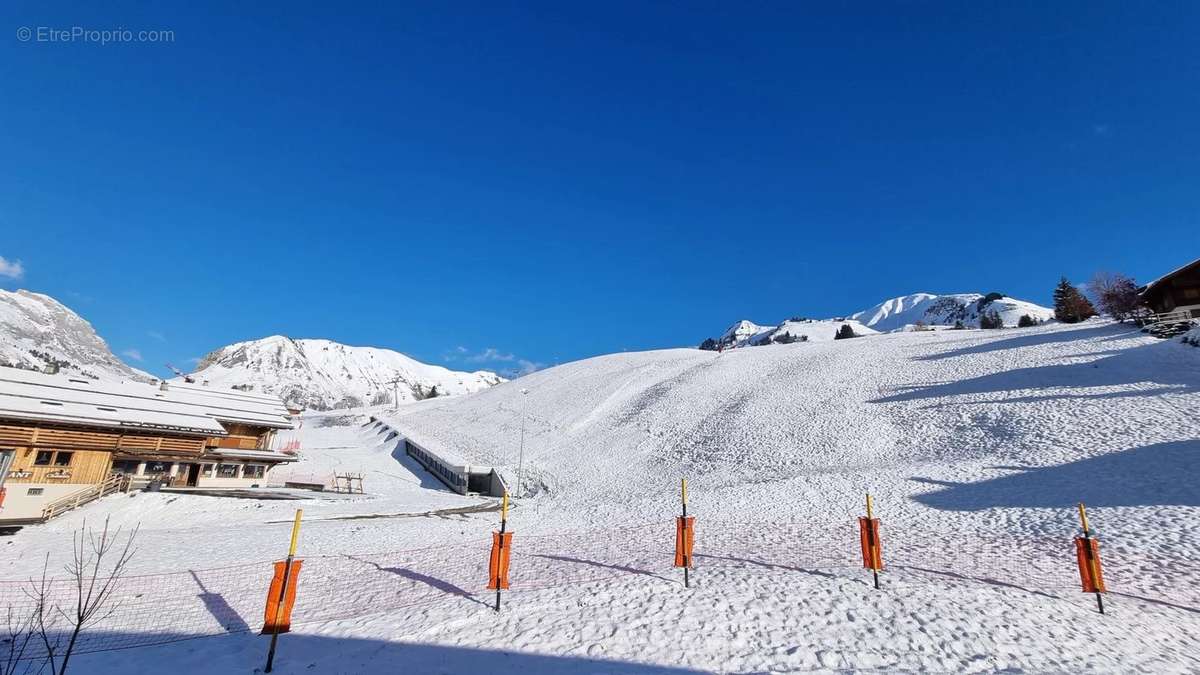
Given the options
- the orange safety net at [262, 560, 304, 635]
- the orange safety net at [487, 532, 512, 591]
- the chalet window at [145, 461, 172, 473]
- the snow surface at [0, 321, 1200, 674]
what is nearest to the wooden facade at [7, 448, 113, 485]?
the chalet window at [145, 461, 172, 473]

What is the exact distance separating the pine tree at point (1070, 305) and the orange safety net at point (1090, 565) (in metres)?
84.9

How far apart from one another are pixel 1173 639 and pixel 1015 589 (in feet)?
8.78

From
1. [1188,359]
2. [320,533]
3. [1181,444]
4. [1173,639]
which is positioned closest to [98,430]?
[320,533]

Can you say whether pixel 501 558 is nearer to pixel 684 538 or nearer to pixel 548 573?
pixel 548 573

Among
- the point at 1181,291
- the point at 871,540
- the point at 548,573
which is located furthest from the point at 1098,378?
the point at 548,573

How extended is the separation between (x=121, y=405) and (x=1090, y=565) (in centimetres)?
4906

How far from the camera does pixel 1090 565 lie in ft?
35.8

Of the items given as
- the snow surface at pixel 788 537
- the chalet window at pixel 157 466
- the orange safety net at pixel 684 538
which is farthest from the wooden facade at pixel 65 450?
the orange safety net at pixel 684 538

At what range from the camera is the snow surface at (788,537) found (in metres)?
9.38

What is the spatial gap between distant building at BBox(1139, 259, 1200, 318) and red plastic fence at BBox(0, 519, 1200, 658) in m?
48.4

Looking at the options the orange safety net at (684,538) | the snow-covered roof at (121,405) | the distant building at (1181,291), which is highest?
the distant building at (1181,291)

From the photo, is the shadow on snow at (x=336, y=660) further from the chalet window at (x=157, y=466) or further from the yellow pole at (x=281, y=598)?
the chalet window at (x=157, y=466)

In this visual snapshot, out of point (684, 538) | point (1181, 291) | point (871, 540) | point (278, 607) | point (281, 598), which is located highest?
point (1181, 291)

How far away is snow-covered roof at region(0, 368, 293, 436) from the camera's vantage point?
2977 centimetres
